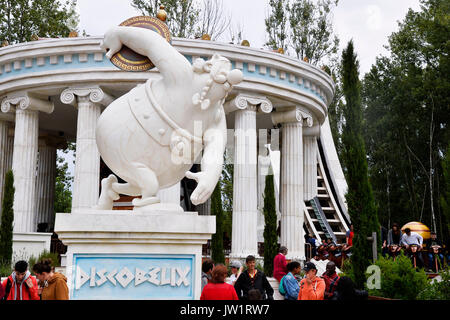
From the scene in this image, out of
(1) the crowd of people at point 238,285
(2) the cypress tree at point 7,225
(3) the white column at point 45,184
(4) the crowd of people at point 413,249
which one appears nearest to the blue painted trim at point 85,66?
(2) the cypress tree at point 7,225

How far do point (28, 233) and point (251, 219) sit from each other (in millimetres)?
6192

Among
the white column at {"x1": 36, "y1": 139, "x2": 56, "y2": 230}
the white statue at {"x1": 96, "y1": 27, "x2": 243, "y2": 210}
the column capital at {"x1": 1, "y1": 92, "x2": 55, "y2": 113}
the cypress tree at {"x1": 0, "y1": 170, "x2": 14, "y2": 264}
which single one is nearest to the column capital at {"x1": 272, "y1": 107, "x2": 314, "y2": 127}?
the column capital at {"x1": 1, "y1": 92, "x2": 55, "y2": 113}

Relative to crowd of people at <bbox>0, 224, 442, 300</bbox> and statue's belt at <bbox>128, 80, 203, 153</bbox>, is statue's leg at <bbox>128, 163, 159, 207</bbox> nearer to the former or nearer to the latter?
statue's belt at <bbox>128, 80, 203, 153</bbox>

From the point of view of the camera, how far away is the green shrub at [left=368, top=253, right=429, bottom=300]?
8.38 metres

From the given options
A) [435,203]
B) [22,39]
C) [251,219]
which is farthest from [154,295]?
[435,203]

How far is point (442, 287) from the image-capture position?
8.09 metres

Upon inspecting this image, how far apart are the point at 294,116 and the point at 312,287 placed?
33.8 feet

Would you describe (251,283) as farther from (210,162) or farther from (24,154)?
(24,154)

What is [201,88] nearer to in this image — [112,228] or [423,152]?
[112,228]

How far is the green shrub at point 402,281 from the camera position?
8.38m

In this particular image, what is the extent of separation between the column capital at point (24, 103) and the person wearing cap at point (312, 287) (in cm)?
1143

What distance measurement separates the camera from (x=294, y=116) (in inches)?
645

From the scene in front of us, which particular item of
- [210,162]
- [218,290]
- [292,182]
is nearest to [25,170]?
[292,182]

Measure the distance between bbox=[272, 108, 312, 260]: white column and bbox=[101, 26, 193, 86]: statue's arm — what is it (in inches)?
482
